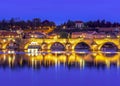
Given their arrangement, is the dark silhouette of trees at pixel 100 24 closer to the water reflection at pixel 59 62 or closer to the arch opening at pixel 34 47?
the arch opening at pixel 34 47

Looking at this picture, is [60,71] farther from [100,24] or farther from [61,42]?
[100,24]

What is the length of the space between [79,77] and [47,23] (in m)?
48.2

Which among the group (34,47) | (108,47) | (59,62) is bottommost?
(59,62)

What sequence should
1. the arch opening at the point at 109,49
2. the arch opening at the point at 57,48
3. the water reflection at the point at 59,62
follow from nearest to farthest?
the water reflection at the point at 59,62
the arch opening at the point at 109,49
the arch opening at the point at 57,48

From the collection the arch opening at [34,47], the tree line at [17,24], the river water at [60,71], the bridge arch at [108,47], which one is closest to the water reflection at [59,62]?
the river water at [60,71]

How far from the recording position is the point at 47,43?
169 ft

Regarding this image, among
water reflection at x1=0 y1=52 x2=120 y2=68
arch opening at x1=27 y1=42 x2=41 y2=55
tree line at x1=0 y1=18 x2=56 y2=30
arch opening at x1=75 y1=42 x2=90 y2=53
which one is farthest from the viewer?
tree line at x1=0 y1=18 x2=56 y2=30

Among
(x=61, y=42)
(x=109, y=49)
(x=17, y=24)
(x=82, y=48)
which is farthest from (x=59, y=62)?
(x=17, y=24)

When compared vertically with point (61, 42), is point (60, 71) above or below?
below

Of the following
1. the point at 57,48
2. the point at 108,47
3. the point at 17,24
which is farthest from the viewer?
the point at 17,24

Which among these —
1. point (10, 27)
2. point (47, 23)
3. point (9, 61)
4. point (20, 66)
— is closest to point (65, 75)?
point (20, 66)

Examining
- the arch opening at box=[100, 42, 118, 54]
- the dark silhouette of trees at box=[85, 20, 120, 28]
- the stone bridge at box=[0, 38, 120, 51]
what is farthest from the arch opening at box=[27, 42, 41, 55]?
the dark silhouette of trees at box=[85, 20, 120, 28]

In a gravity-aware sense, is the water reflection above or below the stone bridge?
below

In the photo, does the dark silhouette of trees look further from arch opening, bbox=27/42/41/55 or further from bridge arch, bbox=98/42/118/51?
arch opening, bbox=27/42/41/55
